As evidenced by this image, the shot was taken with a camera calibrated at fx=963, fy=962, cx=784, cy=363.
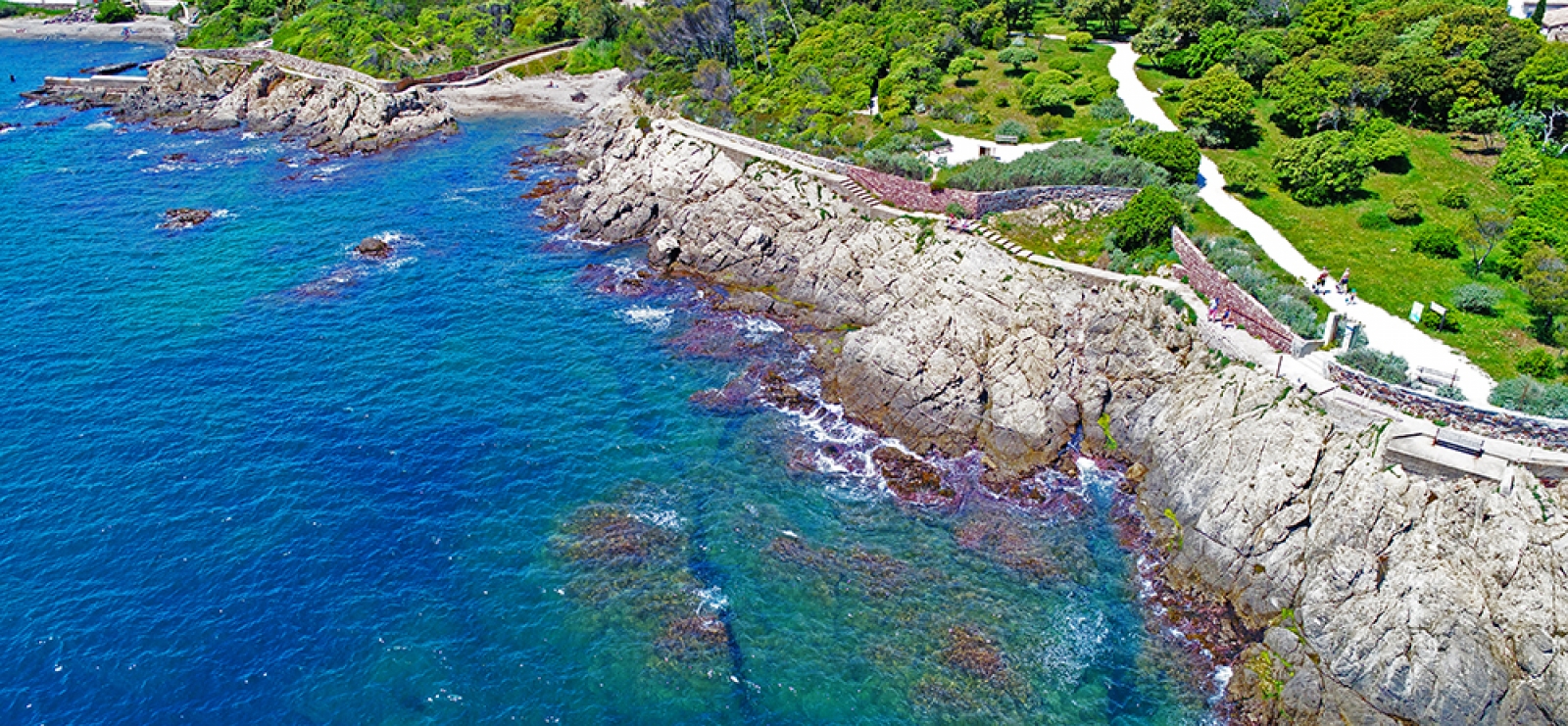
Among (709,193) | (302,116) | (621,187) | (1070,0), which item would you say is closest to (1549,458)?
(709,193)

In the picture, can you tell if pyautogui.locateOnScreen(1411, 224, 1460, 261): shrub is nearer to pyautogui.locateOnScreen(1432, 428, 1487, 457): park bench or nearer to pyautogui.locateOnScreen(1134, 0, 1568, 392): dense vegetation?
pyautogui.locateOnScreen(1134, 0, 1568, 392): dense vegetation

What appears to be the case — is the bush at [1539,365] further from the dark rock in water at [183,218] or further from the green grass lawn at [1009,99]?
the dark rock in water at [183,218]

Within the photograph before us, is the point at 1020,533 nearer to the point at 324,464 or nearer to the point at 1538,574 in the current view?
the point at 1538,574

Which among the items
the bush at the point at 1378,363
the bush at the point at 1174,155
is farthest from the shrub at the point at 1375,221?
the bush at the point at 1378,363

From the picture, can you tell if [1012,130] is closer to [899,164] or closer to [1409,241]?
[899,164]

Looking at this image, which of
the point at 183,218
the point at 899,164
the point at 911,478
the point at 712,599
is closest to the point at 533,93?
the point at 183,218

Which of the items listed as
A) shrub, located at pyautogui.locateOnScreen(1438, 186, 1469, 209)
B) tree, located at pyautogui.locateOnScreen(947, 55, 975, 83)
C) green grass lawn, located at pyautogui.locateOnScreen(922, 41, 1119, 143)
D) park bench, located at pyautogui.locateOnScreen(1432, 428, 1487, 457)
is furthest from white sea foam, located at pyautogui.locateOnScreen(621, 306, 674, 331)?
shrub, located at pyautogui.locateOnScreen(1438, 186, 1469, 209)
